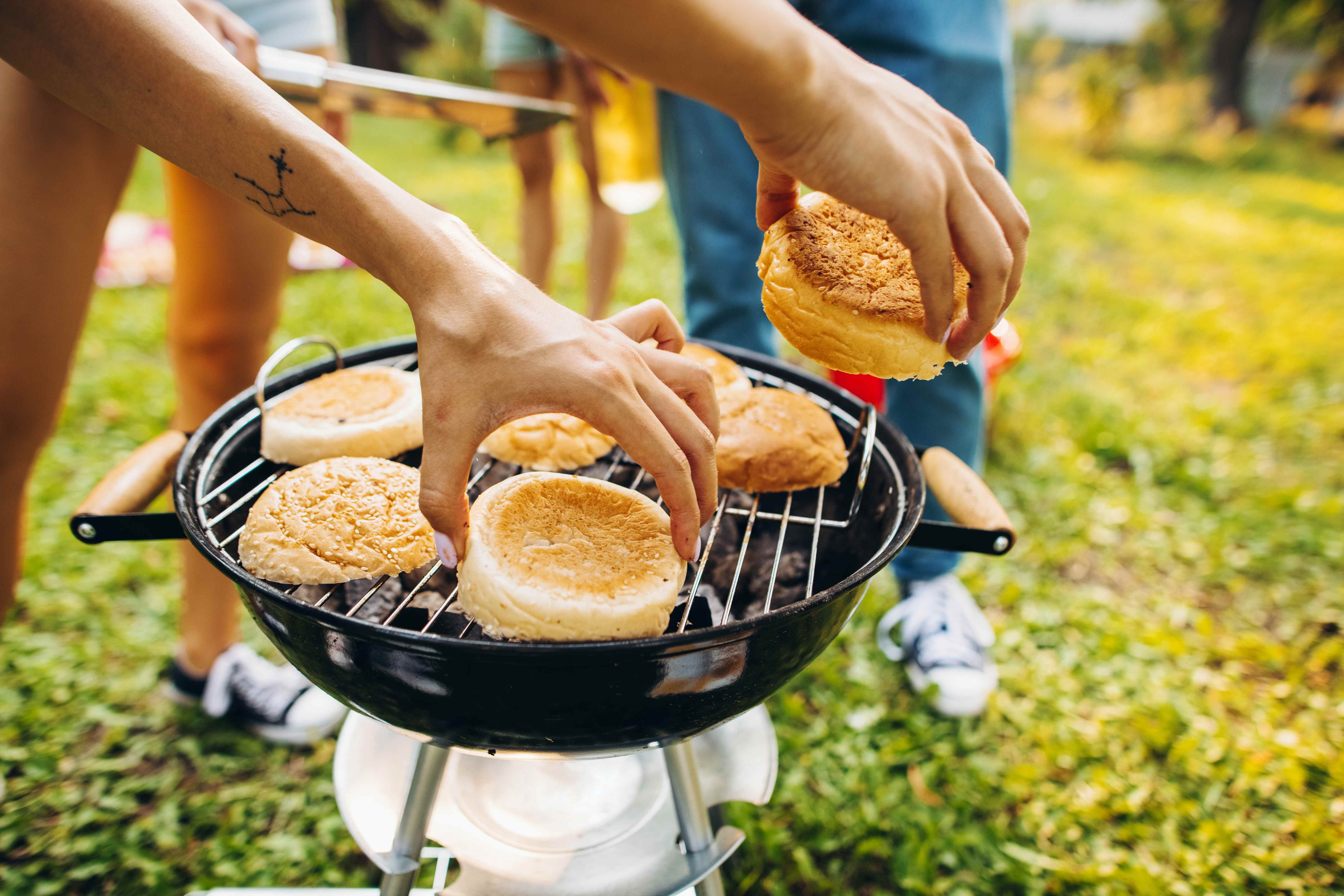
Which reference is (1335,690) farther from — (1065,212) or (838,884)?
Answer: (1065,212)

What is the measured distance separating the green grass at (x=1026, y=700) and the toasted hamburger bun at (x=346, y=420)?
1.34m

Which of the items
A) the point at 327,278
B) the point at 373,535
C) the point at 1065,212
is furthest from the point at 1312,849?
the point at 1065,212

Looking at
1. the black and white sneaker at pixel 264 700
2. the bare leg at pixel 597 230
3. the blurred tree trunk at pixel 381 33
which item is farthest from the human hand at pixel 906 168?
the blurred tree trunk at pixel 381 33

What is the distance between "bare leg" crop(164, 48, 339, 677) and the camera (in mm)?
2250

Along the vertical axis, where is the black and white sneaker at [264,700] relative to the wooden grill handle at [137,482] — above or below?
below

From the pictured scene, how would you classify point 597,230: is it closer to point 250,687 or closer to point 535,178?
point 535,178

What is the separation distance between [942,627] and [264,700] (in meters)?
2.49

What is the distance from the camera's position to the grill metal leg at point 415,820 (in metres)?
1.73

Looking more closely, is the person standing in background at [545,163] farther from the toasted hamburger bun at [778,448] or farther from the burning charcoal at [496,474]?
the toasted hamburger bun at [778,448]

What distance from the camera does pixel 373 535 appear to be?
1.52 metres

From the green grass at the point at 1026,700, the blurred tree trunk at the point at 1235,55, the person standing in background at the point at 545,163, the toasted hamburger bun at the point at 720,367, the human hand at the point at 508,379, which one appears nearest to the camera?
the human hand at the point at 508,379

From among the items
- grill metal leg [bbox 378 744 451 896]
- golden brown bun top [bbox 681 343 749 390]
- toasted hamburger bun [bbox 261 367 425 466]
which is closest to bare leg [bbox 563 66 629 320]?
golden brown bun top [bbox 681 343 749 390]

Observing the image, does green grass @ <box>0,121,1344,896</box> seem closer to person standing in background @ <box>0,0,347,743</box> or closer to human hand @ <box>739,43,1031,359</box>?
person standing in background @ <box>0,0,347,743</box>

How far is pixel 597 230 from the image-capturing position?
4840mm
